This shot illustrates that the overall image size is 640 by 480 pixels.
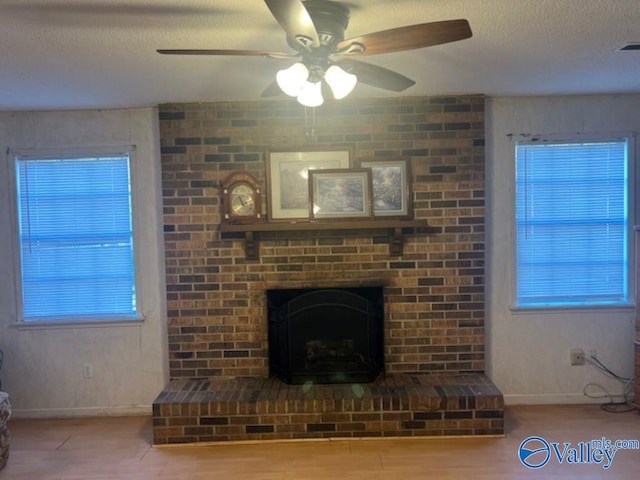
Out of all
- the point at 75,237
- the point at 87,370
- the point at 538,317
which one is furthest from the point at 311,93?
the point at 87,370

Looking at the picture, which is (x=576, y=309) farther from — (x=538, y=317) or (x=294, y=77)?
(x=294, y=77)

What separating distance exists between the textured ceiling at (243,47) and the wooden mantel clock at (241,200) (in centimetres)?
57

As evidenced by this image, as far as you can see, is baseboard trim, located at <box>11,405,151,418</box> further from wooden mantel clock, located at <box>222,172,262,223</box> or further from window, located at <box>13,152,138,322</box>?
wooden mantel clock, located at <box>222,172,262,223</box>

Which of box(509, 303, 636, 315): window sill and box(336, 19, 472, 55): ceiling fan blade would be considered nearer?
box(336, 19, 472, 55): ceiling fan blade

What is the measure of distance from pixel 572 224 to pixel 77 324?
12.4 feet

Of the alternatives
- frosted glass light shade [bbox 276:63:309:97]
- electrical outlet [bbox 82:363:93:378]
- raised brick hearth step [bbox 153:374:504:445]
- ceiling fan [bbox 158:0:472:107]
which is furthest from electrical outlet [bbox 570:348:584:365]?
electrical outlet [bbox 82:363:93:378]

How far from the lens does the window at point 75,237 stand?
11.1 ft

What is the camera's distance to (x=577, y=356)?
3418mm

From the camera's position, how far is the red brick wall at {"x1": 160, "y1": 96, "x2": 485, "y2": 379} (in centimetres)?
329

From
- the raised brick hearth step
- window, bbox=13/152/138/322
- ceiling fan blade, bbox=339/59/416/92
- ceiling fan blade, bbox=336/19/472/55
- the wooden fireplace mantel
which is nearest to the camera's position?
ceiling fan blade, bbox=336/19/472/55

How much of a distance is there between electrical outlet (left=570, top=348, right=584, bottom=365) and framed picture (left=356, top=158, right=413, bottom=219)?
162 centimetres

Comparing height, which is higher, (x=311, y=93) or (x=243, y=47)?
(x=243, y=47)

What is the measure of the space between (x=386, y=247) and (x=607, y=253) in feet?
5.43

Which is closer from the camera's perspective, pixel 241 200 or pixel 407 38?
pixel 407 38
